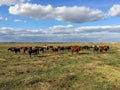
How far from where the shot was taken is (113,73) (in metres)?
20.5

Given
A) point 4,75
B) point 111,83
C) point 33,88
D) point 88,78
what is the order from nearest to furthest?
point 33,88, point 111,83, point 88,78, point 4,75

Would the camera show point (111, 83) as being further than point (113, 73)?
No

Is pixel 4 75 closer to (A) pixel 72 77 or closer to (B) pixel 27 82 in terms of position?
(B) pixel 27 82

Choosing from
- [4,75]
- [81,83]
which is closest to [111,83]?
[81,83]

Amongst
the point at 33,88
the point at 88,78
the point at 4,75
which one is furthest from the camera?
the point at 4,75

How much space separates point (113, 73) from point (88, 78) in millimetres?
2852

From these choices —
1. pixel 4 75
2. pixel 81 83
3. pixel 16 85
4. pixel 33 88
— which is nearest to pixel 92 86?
pixel 81 83

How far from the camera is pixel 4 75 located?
2008 centimetres

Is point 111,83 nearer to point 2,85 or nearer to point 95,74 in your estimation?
point 95,74

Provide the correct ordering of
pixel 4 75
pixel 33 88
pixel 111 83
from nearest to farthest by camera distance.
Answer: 1. pixel 33 88
2. pixel 111 83
3. pixel 4 75

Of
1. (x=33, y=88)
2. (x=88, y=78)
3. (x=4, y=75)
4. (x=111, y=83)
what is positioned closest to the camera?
(x=33, y=88)

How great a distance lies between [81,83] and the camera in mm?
17094

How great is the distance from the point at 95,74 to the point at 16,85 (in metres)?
6.65

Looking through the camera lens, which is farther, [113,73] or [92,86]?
[113,73]
